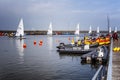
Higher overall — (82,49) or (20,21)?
(20,21)

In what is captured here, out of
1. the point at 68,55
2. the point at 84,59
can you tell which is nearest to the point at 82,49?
the point at 68,55

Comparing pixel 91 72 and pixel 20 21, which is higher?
pixel 20 21

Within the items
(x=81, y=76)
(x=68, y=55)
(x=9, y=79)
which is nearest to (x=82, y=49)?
(x=68, y=55)

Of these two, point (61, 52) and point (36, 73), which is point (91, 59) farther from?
point (61, 52)

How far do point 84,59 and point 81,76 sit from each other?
34.3ft

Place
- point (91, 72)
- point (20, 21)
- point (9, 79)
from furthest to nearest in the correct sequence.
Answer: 1. point (20, 21)
2. point (91, 72)
3. point (9, 79)

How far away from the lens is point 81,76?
2866 centimetres

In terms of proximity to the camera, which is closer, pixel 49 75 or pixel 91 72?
pixel 49 75

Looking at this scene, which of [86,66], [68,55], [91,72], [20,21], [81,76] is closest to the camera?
[81,76]

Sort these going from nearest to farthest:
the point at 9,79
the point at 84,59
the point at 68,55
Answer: the point at 9,79 → the point at 84,59 → the point at 68,55

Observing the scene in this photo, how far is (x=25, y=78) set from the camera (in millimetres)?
27141

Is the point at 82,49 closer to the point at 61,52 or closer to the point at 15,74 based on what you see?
the point at 61,52

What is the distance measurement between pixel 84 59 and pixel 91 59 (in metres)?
1.68

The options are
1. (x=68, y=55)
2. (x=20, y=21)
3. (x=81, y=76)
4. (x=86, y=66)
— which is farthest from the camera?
(x=20, y=21)
